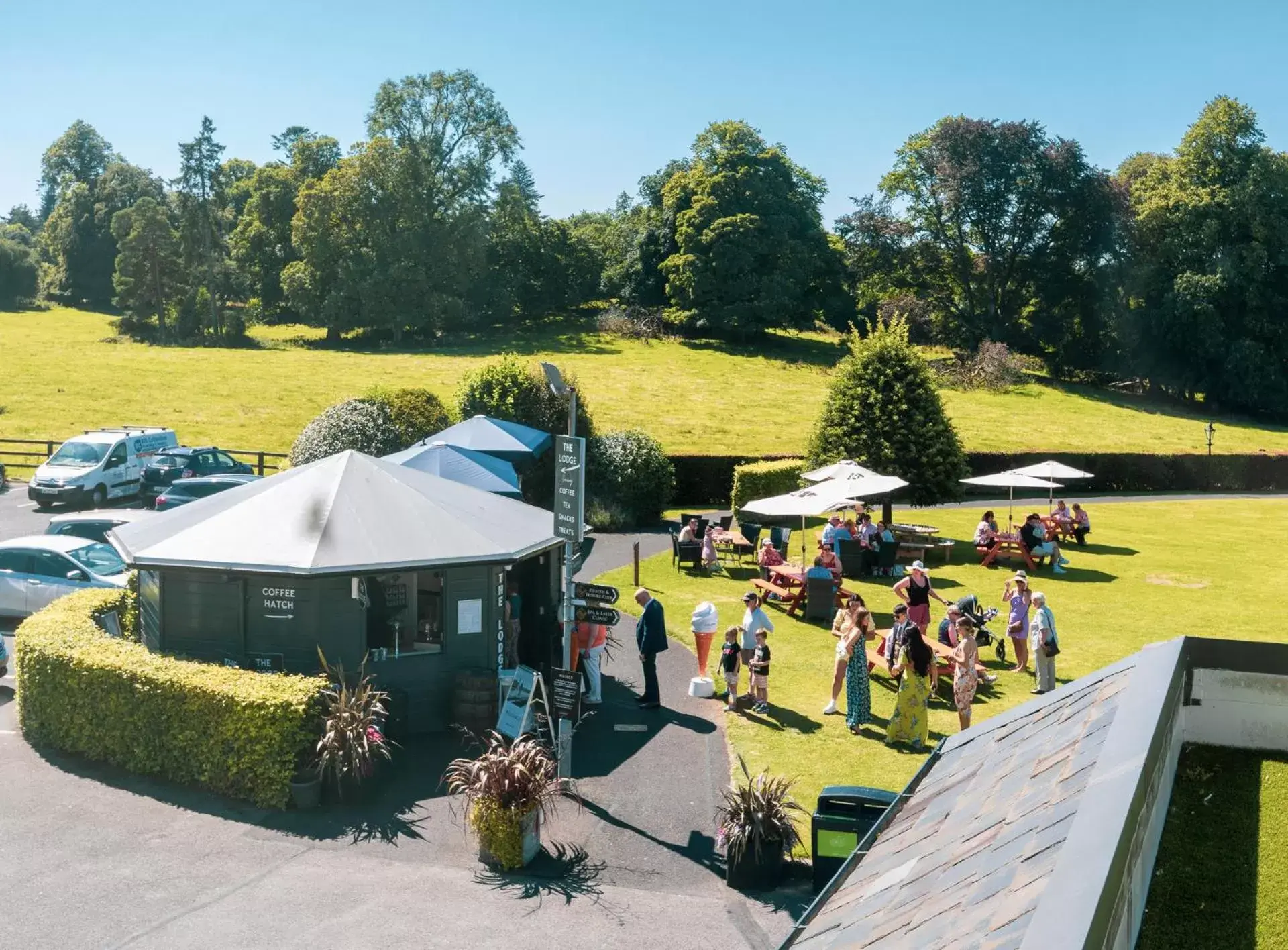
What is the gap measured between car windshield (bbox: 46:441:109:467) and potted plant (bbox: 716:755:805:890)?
1058 inches

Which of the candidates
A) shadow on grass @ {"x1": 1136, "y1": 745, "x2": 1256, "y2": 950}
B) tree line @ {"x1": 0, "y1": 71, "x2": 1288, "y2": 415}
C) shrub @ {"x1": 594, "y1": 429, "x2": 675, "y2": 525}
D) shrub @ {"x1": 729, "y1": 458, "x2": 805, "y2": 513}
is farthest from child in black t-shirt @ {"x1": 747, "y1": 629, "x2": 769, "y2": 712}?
tree line @ {"x1": 0, "y1": 71, "x2": 1288, "y2": 415}

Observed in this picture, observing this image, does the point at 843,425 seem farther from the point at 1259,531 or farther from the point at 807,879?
the point at 807,879

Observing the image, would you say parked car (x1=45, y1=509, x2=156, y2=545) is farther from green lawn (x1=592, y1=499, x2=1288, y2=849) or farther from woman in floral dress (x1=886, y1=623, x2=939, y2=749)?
woman in floral dress (x1=886, y1=623, x2=939, y2=749)

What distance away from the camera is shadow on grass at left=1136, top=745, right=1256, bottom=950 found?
4.87m

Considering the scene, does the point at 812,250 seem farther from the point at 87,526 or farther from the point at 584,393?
the point at 87,526

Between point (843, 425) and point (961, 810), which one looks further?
point (843, 425)

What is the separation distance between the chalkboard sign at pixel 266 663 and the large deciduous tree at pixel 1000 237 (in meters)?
58.9

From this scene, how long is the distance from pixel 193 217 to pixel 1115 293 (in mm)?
56558

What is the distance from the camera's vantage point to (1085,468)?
1645 inches

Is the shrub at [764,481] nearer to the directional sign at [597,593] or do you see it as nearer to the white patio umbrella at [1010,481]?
the white patio umbrella at [1010,481]

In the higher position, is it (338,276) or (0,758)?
(338,276)

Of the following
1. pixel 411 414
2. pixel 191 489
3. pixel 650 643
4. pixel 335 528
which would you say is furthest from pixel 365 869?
pixel 411 414

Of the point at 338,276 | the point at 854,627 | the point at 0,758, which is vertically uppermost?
the point at 338,276

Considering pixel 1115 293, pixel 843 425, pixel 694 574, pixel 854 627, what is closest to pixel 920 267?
pixel 1115 293
